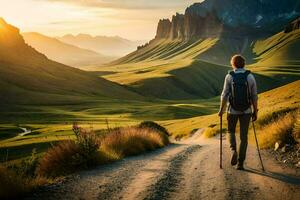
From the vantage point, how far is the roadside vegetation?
38.8 ft

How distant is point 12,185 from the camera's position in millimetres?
11570

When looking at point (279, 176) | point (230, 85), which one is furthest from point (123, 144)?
point (279, 176)

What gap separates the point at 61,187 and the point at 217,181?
4427 millimetres

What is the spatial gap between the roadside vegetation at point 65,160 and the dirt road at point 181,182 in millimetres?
523

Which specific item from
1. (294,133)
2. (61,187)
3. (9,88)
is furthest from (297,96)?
(9,88)

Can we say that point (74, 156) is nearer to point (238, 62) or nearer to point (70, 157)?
point (70, 157)

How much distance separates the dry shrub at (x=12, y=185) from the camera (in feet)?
37.0

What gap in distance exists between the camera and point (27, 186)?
12.0 m

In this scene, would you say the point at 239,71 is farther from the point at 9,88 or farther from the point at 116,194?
the point at 9,88

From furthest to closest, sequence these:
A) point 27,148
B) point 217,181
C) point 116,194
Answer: point 27,148 < point 217,181 < point 116,194

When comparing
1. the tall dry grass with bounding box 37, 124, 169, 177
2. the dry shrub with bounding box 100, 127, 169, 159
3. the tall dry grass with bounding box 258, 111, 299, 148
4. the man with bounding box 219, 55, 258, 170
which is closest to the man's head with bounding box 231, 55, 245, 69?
Result: the man with bounding box 219, 55, 258, 170

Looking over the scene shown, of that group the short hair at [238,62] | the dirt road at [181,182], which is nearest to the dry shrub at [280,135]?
the dirt road at [181,182]

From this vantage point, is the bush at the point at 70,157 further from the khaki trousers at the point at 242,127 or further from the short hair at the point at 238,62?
the short hair at the point at 238,62

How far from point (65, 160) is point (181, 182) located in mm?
4721
